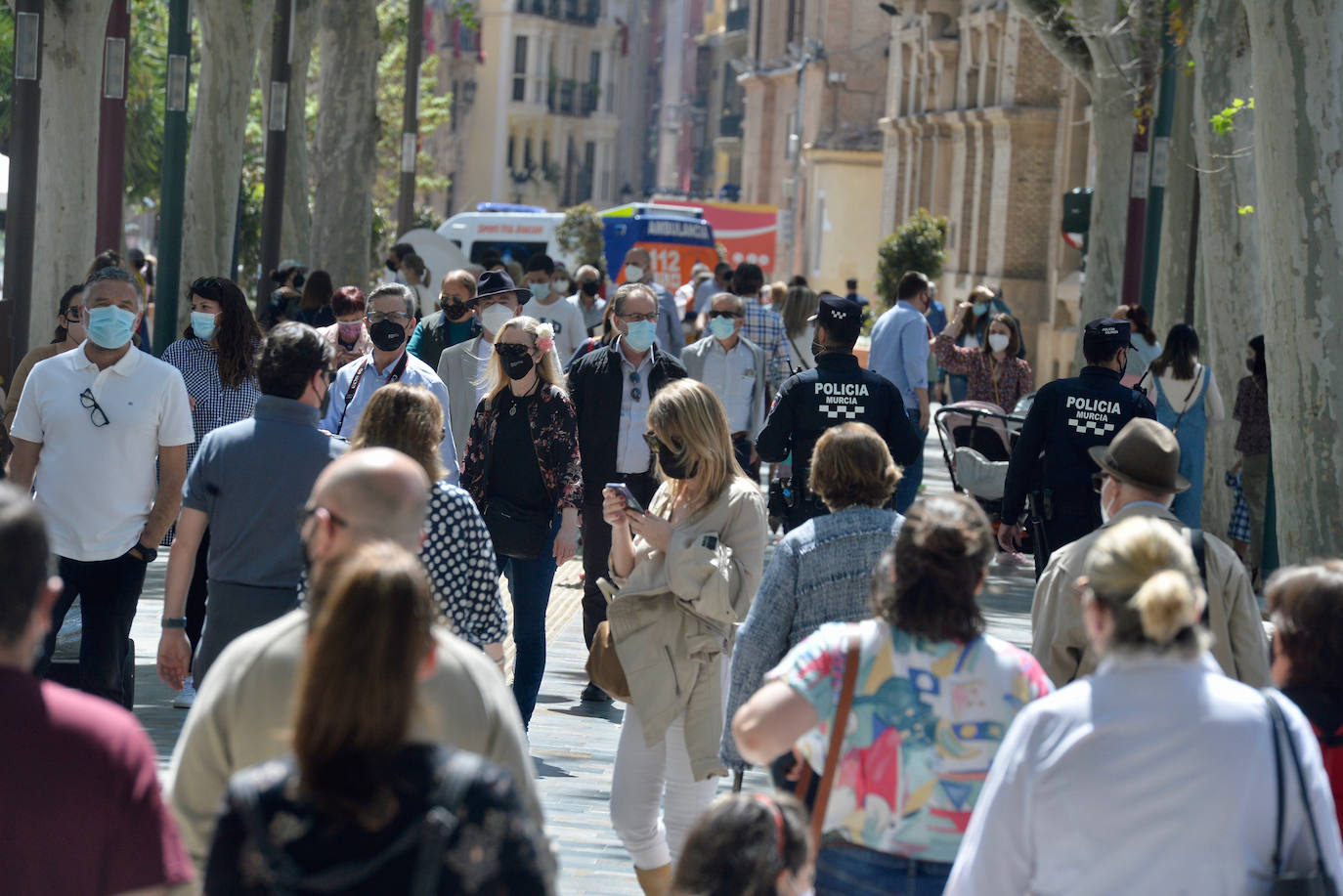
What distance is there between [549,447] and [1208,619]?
131 inches

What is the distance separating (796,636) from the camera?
17.1 feet

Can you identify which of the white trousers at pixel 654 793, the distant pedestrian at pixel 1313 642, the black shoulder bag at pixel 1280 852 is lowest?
the white trousers at pixel 654 793

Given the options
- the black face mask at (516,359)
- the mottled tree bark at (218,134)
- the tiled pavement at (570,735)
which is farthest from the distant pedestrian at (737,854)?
the mottled tree bark at (218,134)

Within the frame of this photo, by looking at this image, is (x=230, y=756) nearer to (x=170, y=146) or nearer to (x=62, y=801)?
(x=62, y=801)

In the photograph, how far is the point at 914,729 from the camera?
4.05 m

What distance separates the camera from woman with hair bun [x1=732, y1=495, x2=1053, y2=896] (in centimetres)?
406

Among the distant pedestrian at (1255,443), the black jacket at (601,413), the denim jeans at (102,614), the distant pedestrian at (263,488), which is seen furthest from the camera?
the distant pedestrian at (1255,443)

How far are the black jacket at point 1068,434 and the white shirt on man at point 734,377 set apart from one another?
3.99 meters

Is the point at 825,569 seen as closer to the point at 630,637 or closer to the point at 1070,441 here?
the point at 630,637

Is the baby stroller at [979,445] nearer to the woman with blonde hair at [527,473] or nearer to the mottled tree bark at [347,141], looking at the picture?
the woman with blonde hair at [527,473]

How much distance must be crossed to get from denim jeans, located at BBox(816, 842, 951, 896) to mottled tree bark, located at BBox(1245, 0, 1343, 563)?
18.0 feet

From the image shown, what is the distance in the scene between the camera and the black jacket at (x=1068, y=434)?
865 cm

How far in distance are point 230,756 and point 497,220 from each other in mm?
31826

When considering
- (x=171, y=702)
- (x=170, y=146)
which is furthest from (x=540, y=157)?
(x=171, y=702)
